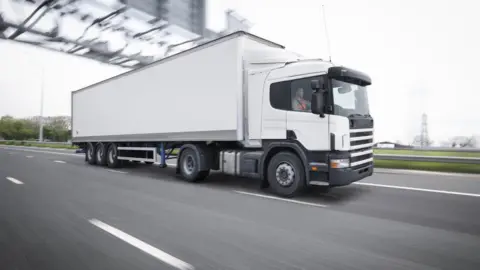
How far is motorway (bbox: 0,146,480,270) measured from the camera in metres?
3.05

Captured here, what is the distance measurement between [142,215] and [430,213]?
4838 mm

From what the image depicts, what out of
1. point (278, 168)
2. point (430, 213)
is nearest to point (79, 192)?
point (278, 168)

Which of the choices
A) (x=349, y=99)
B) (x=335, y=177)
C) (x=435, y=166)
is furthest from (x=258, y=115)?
(x=435, y=166)

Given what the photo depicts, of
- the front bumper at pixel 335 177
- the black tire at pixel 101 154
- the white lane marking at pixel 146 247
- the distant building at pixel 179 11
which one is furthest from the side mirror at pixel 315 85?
the distant building at pixel 179 11

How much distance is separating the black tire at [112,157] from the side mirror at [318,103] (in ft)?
30.5

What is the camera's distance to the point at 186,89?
8516 mm

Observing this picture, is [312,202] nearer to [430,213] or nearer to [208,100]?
[430,213]

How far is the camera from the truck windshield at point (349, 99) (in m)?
5.94

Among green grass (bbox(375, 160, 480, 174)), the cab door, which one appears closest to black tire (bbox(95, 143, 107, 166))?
the cab door

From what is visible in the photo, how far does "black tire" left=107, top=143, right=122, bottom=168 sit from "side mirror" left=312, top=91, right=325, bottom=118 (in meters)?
9.30

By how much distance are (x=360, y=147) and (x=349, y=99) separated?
1.04m

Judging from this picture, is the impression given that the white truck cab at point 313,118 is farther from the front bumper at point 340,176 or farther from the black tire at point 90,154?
the black tire at point 90,154

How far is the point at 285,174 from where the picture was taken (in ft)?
21.2

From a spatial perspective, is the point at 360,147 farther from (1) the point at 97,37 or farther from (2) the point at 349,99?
(1) the point at 97,37
